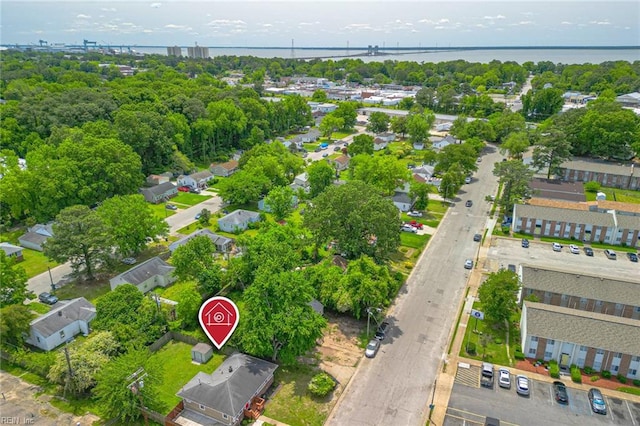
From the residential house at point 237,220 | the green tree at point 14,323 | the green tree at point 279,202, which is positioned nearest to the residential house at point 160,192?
the residential house at point 237,220

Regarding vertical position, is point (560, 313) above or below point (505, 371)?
above

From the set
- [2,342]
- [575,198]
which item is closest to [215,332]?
[2,342]

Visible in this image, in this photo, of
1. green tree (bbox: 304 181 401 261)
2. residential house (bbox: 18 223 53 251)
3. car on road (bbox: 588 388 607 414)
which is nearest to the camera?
car on road (bbox: 588 388 607 414)

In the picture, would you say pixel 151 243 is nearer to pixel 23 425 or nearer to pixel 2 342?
pixel 2 342

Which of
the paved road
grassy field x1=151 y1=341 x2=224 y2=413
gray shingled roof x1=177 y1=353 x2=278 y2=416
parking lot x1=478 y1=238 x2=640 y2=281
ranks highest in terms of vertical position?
gray shingled roof x1=177 y1=353 x2=278 y2=416

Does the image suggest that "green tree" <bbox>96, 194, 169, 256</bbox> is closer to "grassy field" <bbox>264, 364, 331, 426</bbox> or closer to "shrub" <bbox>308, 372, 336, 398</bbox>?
"grassy field" <bbox>264, 364, 331, 426</bbox>

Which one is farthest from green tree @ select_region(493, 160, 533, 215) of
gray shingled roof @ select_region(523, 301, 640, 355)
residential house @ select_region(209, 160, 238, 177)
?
residential house @ select_region(209, 160, 238, 177)

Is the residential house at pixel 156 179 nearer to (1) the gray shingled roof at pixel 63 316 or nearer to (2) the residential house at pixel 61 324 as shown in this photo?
(1) the gray shingled roof at pixel 63 316

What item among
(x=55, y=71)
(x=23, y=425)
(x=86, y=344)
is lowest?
(x=23, y=425)

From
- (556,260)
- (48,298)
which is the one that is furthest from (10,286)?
(556,260)
